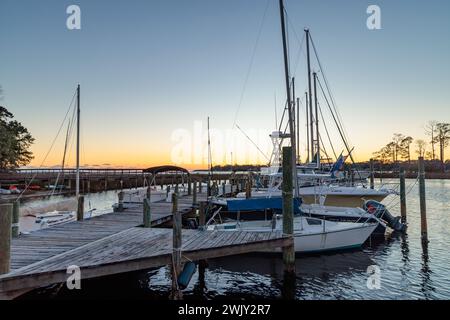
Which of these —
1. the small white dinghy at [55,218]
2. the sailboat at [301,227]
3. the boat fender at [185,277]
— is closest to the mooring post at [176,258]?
the boat fender at [185,277]

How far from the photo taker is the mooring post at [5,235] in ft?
20.3

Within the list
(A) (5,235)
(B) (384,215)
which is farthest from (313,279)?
(B) (384,215)

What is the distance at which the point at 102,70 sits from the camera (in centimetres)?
2406

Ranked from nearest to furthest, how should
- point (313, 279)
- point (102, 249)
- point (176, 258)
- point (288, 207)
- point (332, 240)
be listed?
1. point (176, 258)
2. point (102, 249)
3. point (288, 207)
4. point (313, 279)
5. point (332, 240)

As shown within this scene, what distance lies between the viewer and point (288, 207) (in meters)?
10.4

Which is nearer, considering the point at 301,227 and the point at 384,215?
the point at 301,227

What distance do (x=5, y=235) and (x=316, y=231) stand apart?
1151 centimetres

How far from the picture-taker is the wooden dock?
6714mm

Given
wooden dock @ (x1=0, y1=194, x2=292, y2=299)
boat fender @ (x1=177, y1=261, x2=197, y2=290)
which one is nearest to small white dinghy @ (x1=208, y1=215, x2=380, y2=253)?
wooden dock @ (x1=0, y1=194, x2=292, y2=299)

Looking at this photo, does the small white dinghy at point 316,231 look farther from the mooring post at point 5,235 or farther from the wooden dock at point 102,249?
the mooring post at point 5,235

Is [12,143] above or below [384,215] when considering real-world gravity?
above

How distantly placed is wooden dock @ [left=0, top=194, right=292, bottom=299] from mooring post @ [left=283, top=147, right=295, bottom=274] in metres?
0.36

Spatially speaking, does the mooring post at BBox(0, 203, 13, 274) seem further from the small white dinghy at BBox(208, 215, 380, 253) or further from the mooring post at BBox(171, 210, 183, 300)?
the small white dinghy at BBox(208, 215, 380, 253)

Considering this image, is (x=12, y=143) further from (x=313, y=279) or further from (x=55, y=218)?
(x=313, y=279)
